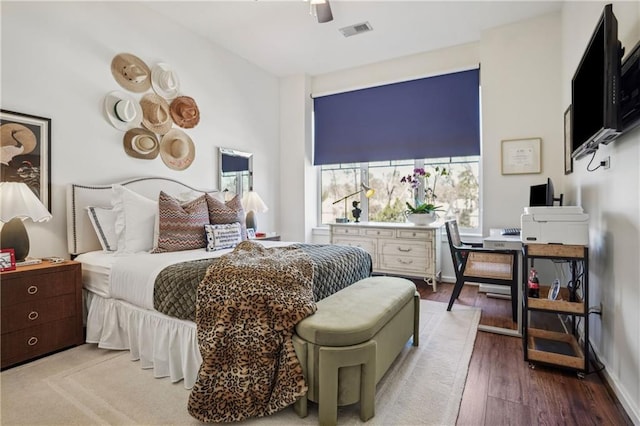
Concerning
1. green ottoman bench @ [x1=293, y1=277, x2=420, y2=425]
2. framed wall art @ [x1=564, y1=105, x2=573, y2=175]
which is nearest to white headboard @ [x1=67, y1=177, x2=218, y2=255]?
green ottoman bench @ [x1=293, y1=277, x2=420, y2=425]

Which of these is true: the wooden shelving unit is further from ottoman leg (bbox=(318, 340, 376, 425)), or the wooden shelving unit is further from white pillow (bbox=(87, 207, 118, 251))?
white pillow (bbox=(87, 207, 118, 251))

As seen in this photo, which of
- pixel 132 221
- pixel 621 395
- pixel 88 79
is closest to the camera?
pixel 621 395

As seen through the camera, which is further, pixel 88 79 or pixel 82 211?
pixel 88 79

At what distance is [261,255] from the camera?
219cm

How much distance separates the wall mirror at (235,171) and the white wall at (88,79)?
109 millimetres

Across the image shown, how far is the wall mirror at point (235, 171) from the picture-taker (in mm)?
4176

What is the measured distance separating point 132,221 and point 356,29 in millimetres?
3135

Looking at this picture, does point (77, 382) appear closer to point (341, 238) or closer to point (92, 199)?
point (92, 199)

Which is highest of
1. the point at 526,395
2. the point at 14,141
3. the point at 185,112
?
the point at 185,112

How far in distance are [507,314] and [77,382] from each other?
3451 millimetres

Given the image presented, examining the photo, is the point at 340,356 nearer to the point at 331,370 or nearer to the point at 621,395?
the point at 331,370

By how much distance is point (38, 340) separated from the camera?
7.24 ft

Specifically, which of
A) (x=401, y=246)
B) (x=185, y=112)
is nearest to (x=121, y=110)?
(x=185, y=112)

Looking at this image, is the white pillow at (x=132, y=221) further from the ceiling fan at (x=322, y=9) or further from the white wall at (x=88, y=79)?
the ceiling fan at (x=322, y=9)
